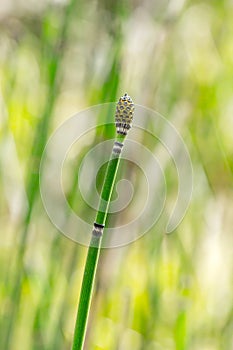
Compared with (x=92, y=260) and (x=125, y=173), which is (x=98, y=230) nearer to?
(x=92, y=260)

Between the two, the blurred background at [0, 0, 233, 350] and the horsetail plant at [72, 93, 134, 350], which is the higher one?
the blurred background at [0, 0, 233, 350]

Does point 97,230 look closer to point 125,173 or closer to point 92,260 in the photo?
point 92,260

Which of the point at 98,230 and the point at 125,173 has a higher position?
the point at 125,173

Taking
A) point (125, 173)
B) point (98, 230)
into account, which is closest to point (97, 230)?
point (98, 230)

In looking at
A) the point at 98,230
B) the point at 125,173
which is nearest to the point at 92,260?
the point at 98,230

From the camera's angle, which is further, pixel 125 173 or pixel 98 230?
pixel 125 173

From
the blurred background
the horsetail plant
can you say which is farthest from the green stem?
the blurred background

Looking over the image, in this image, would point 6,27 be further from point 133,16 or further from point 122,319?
point 122,319

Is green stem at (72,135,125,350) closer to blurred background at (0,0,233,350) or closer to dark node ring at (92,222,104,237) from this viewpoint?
dark node ring at (92,222,104,237)

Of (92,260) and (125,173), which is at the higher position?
(125,173)
